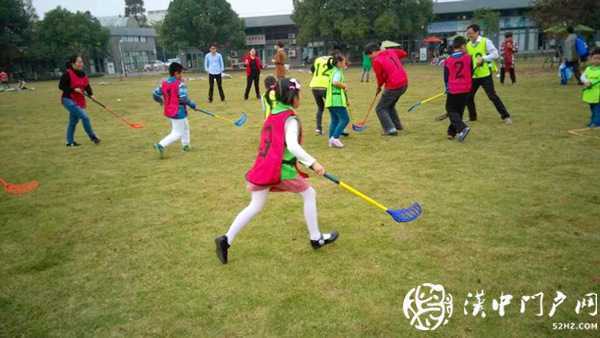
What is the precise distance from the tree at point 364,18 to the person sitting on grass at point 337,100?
4012 centimetres

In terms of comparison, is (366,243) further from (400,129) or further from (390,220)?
(400,129)

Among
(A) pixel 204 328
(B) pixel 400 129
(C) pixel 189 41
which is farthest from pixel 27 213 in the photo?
(C) pixel 189 41

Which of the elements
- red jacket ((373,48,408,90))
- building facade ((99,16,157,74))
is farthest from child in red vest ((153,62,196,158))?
building facade ((99,16,157,74))

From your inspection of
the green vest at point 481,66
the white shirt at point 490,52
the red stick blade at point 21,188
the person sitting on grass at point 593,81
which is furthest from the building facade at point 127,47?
the person sitting on grass at point 593,81

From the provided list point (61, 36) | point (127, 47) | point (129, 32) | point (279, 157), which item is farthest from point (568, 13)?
point (129, 32)

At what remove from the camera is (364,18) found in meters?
46.7

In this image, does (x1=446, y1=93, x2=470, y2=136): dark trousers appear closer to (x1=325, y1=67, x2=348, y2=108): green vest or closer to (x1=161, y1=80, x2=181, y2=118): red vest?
(x1=325, y1=67, x2=348, y2=108): green vest

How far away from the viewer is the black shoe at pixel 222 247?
397 centimetres

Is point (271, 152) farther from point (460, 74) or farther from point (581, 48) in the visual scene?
point (581, 48)

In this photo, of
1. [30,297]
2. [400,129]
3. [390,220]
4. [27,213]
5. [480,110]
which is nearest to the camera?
[30,297]

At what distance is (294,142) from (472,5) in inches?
2363

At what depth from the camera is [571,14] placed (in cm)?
2255

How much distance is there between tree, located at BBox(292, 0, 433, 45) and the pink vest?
44895mm

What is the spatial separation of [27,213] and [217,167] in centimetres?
300
